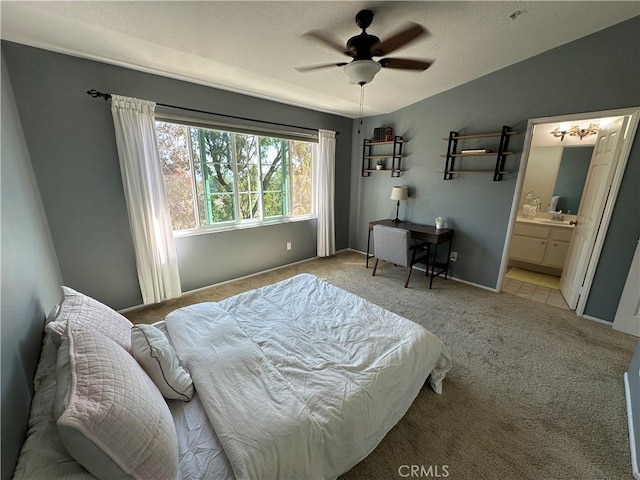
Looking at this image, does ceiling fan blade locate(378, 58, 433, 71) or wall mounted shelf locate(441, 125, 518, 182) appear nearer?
ceiling fan blade locate(378, 58, 433, 71)

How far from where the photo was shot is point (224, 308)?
6.06ft

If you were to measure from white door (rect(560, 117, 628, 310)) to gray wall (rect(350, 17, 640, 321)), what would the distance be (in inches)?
4.7

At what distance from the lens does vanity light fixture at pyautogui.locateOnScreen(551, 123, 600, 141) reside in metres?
3.41

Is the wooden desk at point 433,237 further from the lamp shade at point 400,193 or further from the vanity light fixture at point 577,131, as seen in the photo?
the vanity light fixture at point 577,131

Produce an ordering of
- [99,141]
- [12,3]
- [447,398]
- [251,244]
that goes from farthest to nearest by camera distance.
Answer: [251,244], [99,141], [447,398], [12,3]

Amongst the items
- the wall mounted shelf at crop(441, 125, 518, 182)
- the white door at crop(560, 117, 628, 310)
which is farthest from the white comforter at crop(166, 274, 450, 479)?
the wall mounted shelf at crop(441, 125, 518, 182)

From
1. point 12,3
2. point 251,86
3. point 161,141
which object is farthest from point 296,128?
point 12,3

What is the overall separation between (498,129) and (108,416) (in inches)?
155

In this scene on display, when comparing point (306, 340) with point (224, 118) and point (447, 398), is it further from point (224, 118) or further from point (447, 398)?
point (224, 118)

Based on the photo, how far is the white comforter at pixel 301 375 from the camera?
0.98 m

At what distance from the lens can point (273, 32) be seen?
1.91 metres

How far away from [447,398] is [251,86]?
3.41 m

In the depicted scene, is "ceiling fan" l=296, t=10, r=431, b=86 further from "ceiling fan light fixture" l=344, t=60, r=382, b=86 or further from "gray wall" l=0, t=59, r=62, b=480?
"gray wall" l=0, t=59, r=62, b=480

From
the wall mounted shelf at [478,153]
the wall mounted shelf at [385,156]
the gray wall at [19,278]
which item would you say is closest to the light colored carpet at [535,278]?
the wall mounted shelf at [478,153]
